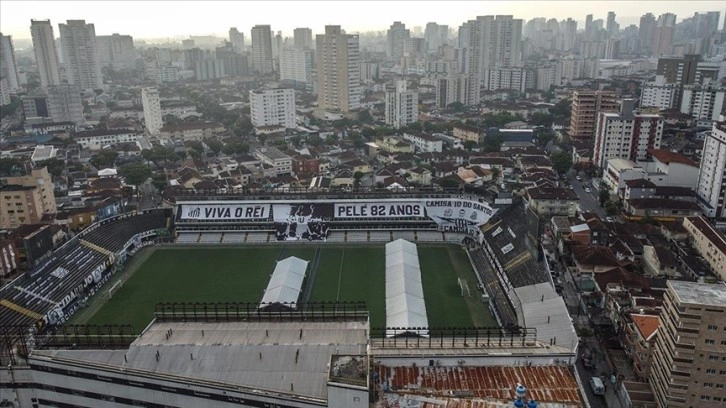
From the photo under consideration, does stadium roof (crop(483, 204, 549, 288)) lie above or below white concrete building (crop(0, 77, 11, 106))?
below

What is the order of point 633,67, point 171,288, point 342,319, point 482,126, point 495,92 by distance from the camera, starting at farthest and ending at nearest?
point 633,67
point 495,92
point 482,126
point 171,288
point 342,319

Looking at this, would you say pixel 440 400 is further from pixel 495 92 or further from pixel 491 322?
pixel 495 92

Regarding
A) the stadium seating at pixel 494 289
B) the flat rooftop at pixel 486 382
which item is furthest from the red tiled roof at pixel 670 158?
the flat rooftop at pixel 486 382

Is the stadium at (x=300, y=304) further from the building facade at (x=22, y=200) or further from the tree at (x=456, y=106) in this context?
the tree at (x=456, y=106)

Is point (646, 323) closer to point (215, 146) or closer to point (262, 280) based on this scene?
point (262, 280)

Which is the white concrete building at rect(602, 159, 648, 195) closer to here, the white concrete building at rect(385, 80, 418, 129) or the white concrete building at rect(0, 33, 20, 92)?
the white concrete building at rect(385, 80, 418, 129)

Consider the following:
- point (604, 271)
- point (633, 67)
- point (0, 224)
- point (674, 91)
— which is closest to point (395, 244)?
point (604, 271)

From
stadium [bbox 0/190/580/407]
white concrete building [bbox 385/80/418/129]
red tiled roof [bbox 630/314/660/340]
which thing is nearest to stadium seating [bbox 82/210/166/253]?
Answer: stadium [bbox 0/190/580/407]
